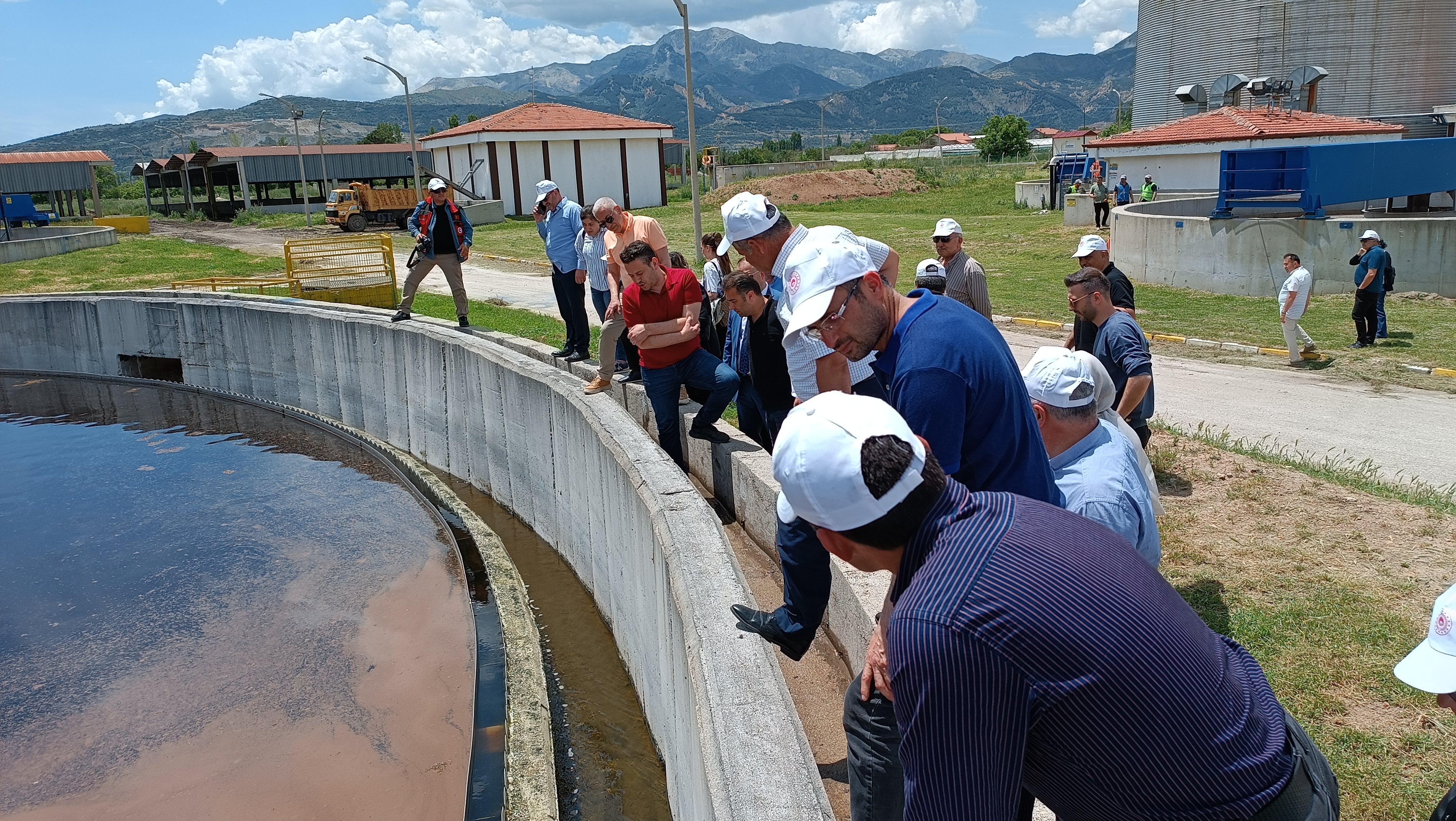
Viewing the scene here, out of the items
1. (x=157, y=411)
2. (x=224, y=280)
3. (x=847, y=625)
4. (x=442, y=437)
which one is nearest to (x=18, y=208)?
(x=224, y=280)

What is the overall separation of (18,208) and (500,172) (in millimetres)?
20706

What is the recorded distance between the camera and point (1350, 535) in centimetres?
601

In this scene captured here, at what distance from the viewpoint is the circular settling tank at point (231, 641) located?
21.1ft

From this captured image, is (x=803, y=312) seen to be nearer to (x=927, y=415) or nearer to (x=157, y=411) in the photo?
(x=927, y=415)

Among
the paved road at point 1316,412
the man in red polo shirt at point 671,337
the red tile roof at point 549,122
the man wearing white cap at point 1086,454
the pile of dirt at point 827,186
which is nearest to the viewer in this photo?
the man wearing white cap at point 1086,454

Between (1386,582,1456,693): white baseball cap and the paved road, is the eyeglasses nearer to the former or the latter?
(1386,582,1456,693): white baseball cap

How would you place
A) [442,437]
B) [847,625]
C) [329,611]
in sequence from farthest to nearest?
[442,437]
[329,611]
[847,625]

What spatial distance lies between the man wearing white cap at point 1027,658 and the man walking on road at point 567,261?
8.79m

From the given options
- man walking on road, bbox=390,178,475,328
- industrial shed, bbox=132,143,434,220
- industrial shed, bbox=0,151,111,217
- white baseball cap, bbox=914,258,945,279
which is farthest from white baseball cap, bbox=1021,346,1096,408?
industrial shed, bbox=0,151,111,217

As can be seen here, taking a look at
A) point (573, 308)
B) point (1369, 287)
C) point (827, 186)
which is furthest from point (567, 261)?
point (827, 186)

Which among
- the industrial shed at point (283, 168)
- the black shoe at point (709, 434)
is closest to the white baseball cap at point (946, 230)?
the black shoe at point (709, 434)

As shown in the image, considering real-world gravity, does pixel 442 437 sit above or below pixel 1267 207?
below

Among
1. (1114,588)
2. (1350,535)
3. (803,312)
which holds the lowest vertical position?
(1350,535)

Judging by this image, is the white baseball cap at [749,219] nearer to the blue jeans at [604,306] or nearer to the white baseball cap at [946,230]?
the white baseball cap at [946,230]
